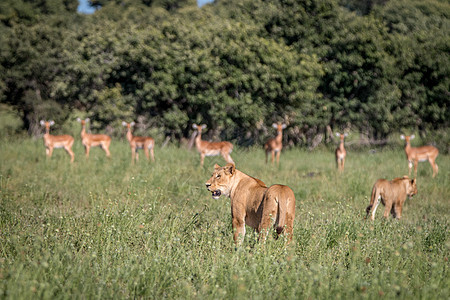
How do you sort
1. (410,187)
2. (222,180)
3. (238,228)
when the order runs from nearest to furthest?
(238,228)
(222,180)
(410,187)

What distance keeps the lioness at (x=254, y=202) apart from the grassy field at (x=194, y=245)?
228 mm

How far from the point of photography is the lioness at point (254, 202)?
504 centimetres

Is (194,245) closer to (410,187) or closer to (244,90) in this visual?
(410,187)

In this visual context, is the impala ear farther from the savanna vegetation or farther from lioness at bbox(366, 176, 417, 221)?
the savanna vegetation

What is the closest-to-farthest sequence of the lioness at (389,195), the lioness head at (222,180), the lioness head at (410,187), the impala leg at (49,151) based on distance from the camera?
the lioness head at (222,180), the lioness at (389,195), the lioness head at (410,187), the impala leg at (49,151)

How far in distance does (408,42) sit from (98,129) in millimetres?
14176

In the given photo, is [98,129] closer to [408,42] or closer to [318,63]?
[318,63]

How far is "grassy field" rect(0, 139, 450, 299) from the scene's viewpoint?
3992 mm

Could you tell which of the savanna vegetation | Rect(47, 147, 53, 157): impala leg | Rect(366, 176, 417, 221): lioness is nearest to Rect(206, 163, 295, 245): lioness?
Rect(366, 176, 417, 221): lioness

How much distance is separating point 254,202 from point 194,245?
0.86 meters

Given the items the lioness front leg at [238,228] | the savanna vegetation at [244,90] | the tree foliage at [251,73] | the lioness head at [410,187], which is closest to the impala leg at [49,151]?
the savanna vegetation at [244,90]

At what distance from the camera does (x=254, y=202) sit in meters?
5.42

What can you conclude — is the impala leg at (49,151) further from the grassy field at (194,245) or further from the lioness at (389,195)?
the lioness at (389,195)

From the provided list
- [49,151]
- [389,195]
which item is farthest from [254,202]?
[49,151]
